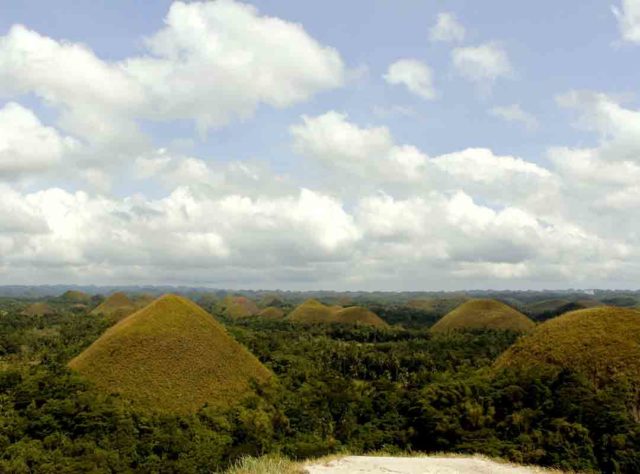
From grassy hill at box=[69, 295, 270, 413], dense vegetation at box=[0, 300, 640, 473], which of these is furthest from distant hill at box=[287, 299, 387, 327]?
grassy hill at box=[69, 295, 270, 413]

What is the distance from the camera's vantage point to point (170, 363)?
3888 cm

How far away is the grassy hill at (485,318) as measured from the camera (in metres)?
89.8

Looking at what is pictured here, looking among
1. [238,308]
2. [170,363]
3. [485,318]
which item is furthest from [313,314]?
[170,363]

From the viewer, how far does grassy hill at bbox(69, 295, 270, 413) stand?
35.9m

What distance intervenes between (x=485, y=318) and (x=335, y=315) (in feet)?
109

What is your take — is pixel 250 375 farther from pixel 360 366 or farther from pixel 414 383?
pixel 360 366

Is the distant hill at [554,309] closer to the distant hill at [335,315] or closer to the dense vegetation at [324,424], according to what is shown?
the distant hill at [335,315]

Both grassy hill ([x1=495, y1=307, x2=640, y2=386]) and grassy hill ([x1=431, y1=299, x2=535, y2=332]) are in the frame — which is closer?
grassy hill ([x1=495, y1=307, x2=640, y2=386])

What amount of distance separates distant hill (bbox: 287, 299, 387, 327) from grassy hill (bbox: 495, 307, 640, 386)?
214 ft

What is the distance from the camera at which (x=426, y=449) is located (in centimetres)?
2869

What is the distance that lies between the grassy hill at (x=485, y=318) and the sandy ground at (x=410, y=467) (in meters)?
76.1

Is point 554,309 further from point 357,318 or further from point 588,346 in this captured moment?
point 588,346

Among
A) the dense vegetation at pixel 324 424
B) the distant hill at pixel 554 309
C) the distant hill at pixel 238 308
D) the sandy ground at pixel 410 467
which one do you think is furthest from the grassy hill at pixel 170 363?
the distant hill at pixel 238 308

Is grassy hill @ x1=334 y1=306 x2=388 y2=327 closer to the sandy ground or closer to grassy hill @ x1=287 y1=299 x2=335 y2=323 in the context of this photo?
grassy hill @ x1=287 y1=299 x2=335 y2=323
